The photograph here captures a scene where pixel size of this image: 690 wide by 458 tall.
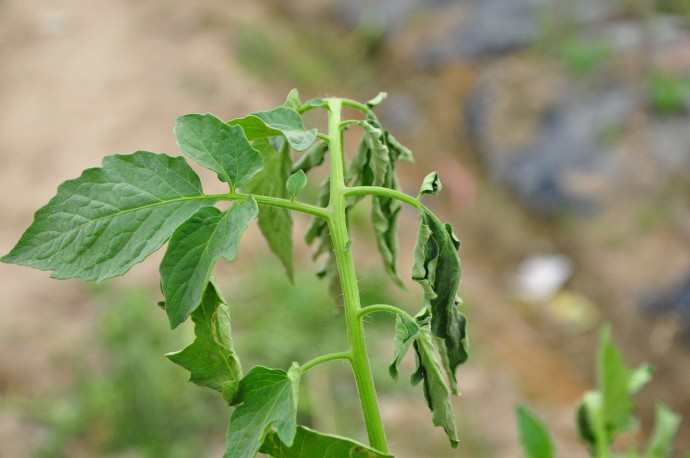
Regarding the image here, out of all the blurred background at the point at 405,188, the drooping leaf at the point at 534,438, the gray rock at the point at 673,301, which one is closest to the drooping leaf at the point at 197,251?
the drooping leaf at the point at 534,438

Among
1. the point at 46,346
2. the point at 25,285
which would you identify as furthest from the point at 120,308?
the point at 25,285

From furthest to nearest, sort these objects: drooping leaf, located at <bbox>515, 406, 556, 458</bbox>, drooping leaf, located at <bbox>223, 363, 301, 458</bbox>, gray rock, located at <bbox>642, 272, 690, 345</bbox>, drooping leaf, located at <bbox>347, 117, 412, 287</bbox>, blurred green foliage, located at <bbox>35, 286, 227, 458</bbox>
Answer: gray rock, located at <bbox>642, 272, 690, 345</bbox>, blurred green foliage, located at <bbox>35, 286, 227, 458</bbox>, drooping leaf, located at <bbox>515, 406, 556, 458</bbox>, drooping leaf, located at <bbox>347, 117, 412, 287</bbox>, drooping leaf, located at <bbox>223, 363, 301, 458</bbox>

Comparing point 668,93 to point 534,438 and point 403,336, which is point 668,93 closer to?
point 534,438

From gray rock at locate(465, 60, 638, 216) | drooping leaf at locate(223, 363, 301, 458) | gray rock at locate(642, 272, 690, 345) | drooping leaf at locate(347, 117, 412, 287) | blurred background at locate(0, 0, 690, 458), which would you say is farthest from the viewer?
gray rock at locate(465, 60, 638, 216)

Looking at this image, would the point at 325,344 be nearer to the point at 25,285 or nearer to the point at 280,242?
the point at 25,285

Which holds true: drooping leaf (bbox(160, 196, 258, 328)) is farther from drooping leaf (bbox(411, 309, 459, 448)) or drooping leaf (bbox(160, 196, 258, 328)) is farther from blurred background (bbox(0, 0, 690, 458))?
blurred background (bbox(0, 0, 690, 458))

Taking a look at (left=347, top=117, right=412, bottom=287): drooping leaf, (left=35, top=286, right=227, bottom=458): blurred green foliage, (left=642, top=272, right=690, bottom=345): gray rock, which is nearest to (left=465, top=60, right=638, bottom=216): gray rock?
(left=642, top=272, right=690, bottom=345): gray rock
